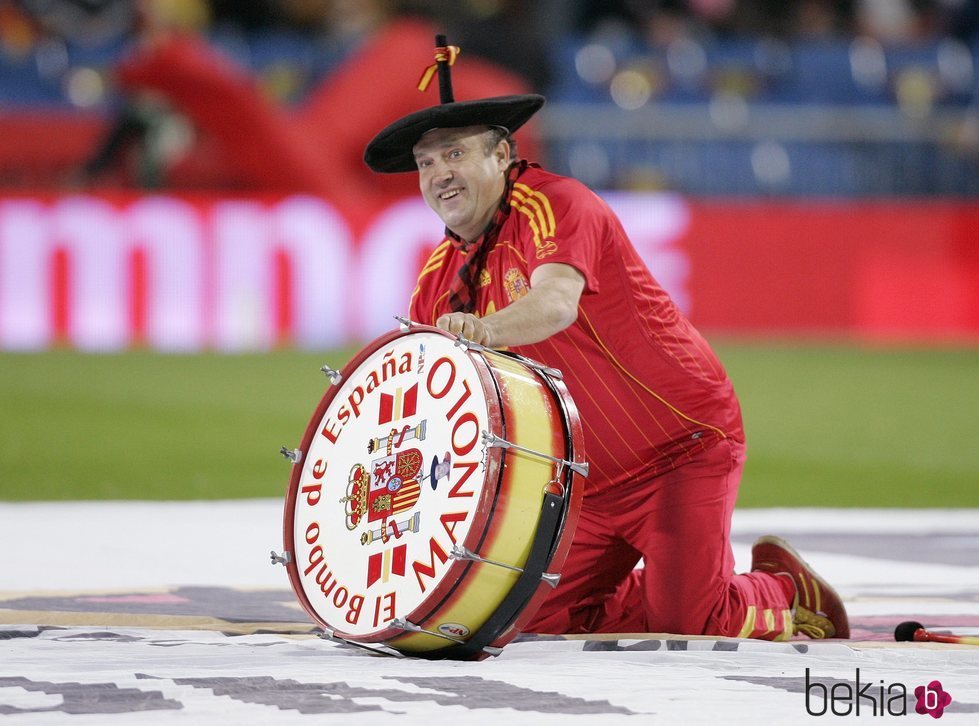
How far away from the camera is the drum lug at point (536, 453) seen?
4094 millimetres

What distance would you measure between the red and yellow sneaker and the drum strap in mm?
1095

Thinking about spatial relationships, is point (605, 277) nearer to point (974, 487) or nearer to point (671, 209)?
point (974, 487)

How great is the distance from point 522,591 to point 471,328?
2.23ft

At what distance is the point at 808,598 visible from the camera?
5.03m

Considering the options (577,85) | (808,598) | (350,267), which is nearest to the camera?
(808,598)

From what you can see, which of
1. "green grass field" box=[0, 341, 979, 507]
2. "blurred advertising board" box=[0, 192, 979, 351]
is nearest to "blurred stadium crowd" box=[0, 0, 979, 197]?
"blurred advertising board" box=[0, 192, 979, 351]

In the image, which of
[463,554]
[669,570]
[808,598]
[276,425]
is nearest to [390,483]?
[463,554]

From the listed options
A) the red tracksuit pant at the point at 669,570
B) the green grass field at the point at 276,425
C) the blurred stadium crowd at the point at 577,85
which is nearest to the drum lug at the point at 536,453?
the red tracksuit pant at the point at 669,570

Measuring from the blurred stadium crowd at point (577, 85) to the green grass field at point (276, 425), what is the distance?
264 centimetres

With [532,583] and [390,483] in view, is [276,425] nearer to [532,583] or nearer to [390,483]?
[390,483]

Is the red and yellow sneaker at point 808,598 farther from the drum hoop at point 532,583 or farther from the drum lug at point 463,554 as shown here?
the drum lug at point 463,554

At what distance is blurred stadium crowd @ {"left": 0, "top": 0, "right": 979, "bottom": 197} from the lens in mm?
18078

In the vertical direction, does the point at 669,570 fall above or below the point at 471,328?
below

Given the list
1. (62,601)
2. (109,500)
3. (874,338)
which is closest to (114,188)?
(874,338)
